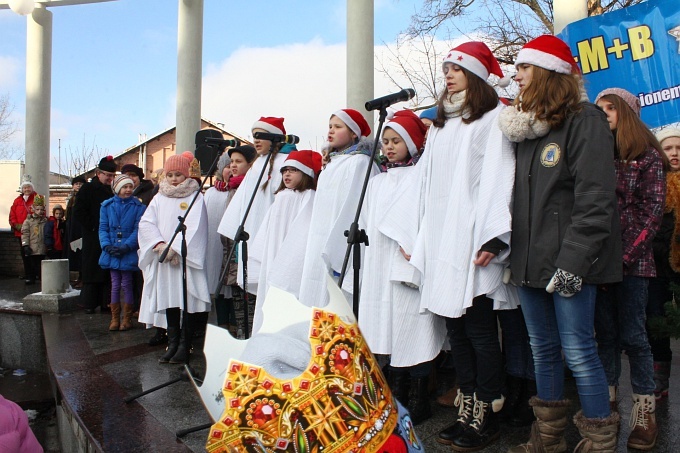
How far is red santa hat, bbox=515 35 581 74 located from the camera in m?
2.85

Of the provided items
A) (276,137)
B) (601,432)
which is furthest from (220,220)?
(601,432)

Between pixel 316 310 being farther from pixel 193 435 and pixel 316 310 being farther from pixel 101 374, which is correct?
pixel 101 374

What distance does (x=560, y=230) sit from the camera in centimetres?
274

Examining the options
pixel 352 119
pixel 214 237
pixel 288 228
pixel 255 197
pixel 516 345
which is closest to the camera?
pixel 516 345

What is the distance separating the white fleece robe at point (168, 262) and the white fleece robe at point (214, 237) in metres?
0.28

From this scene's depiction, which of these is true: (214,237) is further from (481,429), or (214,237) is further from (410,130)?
(481,429)

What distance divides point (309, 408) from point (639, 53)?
4.35m

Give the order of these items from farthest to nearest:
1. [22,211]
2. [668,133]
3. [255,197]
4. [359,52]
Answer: [22,211]
[359,52]
[255,197]
[668,133]

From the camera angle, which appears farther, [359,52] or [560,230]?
[359,52]

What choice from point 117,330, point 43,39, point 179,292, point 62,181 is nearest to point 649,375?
point 179,292

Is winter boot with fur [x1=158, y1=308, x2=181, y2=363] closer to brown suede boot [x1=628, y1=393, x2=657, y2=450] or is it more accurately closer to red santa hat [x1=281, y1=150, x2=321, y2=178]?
red santa hat [x1=281, y1=150, x2=321, y2=178]

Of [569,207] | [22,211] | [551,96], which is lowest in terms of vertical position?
[569,207]

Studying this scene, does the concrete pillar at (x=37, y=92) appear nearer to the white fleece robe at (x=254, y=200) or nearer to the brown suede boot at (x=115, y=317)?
the brown suede boot at (x=115, y=317)

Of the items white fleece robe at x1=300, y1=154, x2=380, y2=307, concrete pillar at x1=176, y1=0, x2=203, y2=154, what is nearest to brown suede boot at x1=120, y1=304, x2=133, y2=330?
white fleece robe at x1=300, y1=154, x2=380, y2=307
